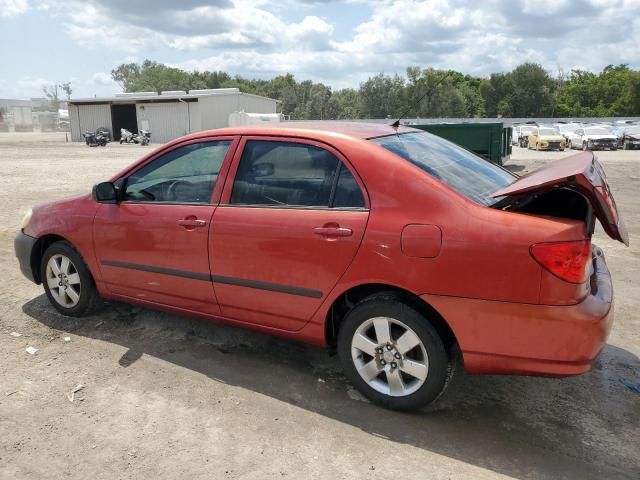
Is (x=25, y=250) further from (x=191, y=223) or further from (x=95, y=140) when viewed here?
(x=95, y=140)

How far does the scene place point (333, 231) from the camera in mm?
3186

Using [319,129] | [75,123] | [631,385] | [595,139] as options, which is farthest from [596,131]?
[75,123]

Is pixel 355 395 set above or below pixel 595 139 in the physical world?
below

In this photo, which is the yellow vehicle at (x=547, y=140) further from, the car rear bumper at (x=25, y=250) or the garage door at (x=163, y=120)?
the car rear bumper at (x=25, y=250)

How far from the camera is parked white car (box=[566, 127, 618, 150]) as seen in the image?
98.0 feet

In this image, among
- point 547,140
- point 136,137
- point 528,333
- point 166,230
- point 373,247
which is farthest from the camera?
point 136,137

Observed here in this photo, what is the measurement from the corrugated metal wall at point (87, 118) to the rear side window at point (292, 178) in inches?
1730

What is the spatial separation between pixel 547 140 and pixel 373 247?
2980 cm

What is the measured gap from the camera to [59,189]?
13.2 meters

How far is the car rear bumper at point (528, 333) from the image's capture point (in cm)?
274

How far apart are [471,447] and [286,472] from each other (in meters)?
1.01

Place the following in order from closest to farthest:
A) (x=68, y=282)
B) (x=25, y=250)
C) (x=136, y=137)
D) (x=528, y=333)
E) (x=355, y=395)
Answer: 1. (x=528, y=333)
2. (x=355, y=395)
3. (x=68, y=282)
4. (x=25, y=250)
5. (x=136, y=137)

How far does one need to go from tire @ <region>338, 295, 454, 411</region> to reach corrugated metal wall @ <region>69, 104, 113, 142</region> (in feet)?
147

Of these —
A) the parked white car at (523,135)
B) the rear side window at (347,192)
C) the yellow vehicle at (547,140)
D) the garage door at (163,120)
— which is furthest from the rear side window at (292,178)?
the garage door at (163,120)
